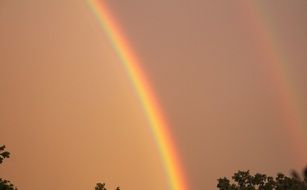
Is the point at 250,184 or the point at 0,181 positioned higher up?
the point at 250,184

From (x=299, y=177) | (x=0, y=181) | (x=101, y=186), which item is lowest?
(x=299, y=177)

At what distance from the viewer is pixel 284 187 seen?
142 feet

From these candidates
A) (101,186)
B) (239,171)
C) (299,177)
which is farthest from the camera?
(239,171)

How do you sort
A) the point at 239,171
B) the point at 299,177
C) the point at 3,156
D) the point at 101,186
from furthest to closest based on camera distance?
the point at 239,171 → the point at 101,186 → the point at 3,156 → the point at 299,177

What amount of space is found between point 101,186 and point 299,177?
122 feet

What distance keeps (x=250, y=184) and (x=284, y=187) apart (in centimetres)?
374

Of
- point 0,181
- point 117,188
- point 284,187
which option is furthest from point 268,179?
point 0,181

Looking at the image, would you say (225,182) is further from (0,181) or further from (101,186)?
(0,181)

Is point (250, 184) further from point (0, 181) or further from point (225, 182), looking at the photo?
point (0, 181)

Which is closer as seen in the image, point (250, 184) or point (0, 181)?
point (0, 181)

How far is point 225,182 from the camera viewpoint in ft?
139

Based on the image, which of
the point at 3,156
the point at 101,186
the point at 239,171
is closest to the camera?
the point at 3,156

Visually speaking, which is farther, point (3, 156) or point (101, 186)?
point (101, 186)

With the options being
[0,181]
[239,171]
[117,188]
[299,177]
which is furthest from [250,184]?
[299,177]
